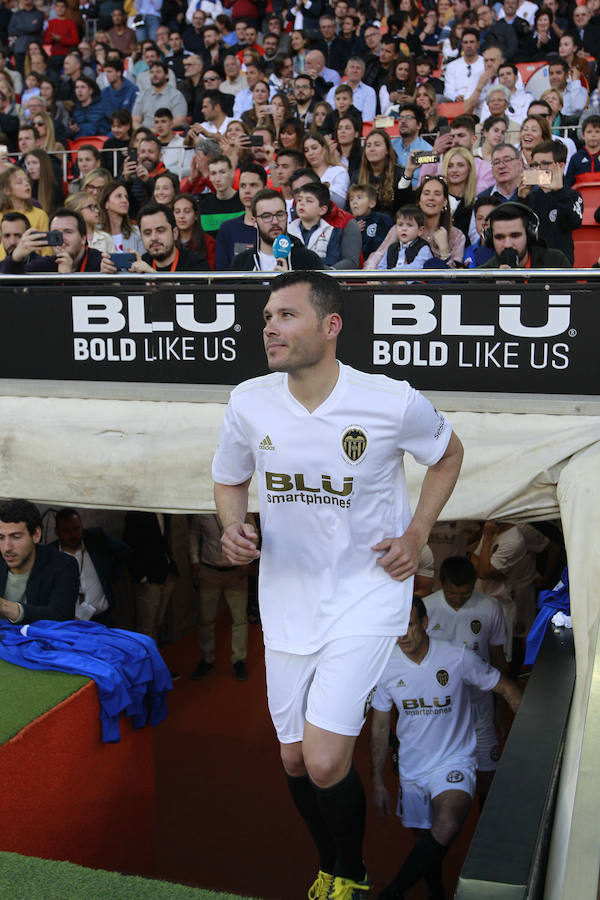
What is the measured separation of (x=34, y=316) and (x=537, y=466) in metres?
3.07

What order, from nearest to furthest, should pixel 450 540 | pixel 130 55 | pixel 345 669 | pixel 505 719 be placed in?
pixel 345 669 < pixel 505 719 < pixel 450 540 < pixel 130 55

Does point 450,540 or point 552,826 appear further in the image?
point 450,540

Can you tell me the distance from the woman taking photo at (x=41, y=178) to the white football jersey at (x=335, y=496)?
6.81 meters

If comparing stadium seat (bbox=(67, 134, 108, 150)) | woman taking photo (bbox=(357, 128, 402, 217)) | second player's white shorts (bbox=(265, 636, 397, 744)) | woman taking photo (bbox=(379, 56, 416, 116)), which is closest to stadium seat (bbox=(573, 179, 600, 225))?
woman taking photo (bbox=(357, 128, 402, 217))

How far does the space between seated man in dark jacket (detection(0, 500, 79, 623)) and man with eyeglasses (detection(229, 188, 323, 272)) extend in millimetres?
2008

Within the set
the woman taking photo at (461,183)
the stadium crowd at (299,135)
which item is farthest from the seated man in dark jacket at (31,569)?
the woman taking photo at (461,183)

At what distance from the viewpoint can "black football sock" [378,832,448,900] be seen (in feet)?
15.5

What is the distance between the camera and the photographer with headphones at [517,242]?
17.3ft

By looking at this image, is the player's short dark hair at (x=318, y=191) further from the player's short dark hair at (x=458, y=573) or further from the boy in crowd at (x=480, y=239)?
the player's short dark hair at (x=458, y=573)

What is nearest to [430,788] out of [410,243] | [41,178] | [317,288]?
[317,288]

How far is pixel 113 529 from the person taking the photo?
876 cm

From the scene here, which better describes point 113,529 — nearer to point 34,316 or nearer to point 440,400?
point 34,316

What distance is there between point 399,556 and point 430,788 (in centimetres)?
214

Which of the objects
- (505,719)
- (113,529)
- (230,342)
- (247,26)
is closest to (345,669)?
(230,342)
